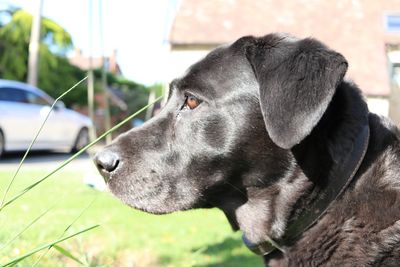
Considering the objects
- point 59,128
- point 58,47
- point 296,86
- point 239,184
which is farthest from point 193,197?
point 58,47

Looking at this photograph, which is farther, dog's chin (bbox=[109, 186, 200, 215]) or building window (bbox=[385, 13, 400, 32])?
building window (bbox=[385, 13, 400, 32])

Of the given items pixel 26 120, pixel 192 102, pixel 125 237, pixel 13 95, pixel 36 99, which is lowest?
pixel 26 120

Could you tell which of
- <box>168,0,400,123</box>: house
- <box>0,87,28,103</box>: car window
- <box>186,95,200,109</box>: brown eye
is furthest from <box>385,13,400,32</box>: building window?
<box>186,95,200,109</box>: brown eye

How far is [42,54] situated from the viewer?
2108cm

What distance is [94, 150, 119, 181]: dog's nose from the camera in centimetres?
244

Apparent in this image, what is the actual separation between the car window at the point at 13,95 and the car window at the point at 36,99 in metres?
0.13

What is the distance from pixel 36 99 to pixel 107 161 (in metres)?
8.80

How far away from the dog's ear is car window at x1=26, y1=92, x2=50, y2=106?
9011 millimetres

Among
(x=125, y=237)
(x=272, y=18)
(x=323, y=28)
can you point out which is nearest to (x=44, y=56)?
(x=272, y=18)

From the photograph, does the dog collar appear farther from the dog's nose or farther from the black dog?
the dog's nose

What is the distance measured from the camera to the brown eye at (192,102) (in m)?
2.45

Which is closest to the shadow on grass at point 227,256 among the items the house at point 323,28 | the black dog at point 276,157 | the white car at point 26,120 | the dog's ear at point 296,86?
the black dog at point 276,157

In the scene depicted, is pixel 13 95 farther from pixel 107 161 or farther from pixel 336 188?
pixel 336 188

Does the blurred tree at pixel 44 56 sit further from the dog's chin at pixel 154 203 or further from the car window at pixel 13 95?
the dog's chin at pixel 154 203
